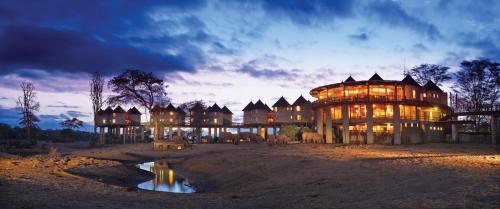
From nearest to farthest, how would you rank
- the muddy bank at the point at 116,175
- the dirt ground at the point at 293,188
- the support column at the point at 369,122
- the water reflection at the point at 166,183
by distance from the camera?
the dirt ground at the point at 293,188, the water reflection at the point at 166,183, the muddy bank at the point at 116,175, the support column at the point at 369,122

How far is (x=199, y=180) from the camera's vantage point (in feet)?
82.8

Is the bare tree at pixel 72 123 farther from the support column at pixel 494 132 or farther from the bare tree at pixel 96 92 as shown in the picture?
the support column at pixel 494 132

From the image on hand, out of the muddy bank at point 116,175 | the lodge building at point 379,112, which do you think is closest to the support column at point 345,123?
the lodge building at point 379,112

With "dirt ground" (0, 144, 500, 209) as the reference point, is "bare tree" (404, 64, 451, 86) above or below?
above

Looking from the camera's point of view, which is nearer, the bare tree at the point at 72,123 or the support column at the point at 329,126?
the support column at the point at 329,126

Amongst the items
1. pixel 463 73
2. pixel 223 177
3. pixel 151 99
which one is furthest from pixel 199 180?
pixel 463 73

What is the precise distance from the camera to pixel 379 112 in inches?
2090

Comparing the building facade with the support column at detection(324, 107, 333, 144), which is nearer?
the support column at detection(324, 107, 333, 144)

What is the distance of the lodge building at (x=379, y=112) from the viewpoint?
159 feet

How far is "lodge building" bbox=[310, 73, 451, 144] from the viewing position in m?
48.6

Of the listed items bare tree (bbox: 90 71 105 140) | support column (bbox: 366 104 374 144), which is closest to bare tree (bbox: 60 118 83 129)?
bare tree (bbox: 90 71 105 140)

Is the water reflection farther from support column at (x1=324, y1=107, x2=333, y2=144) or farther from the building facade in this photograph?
the building facade

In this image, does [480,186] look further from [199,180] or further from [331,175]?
[199,180]

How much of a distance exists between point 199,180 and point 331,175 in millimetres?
10055
